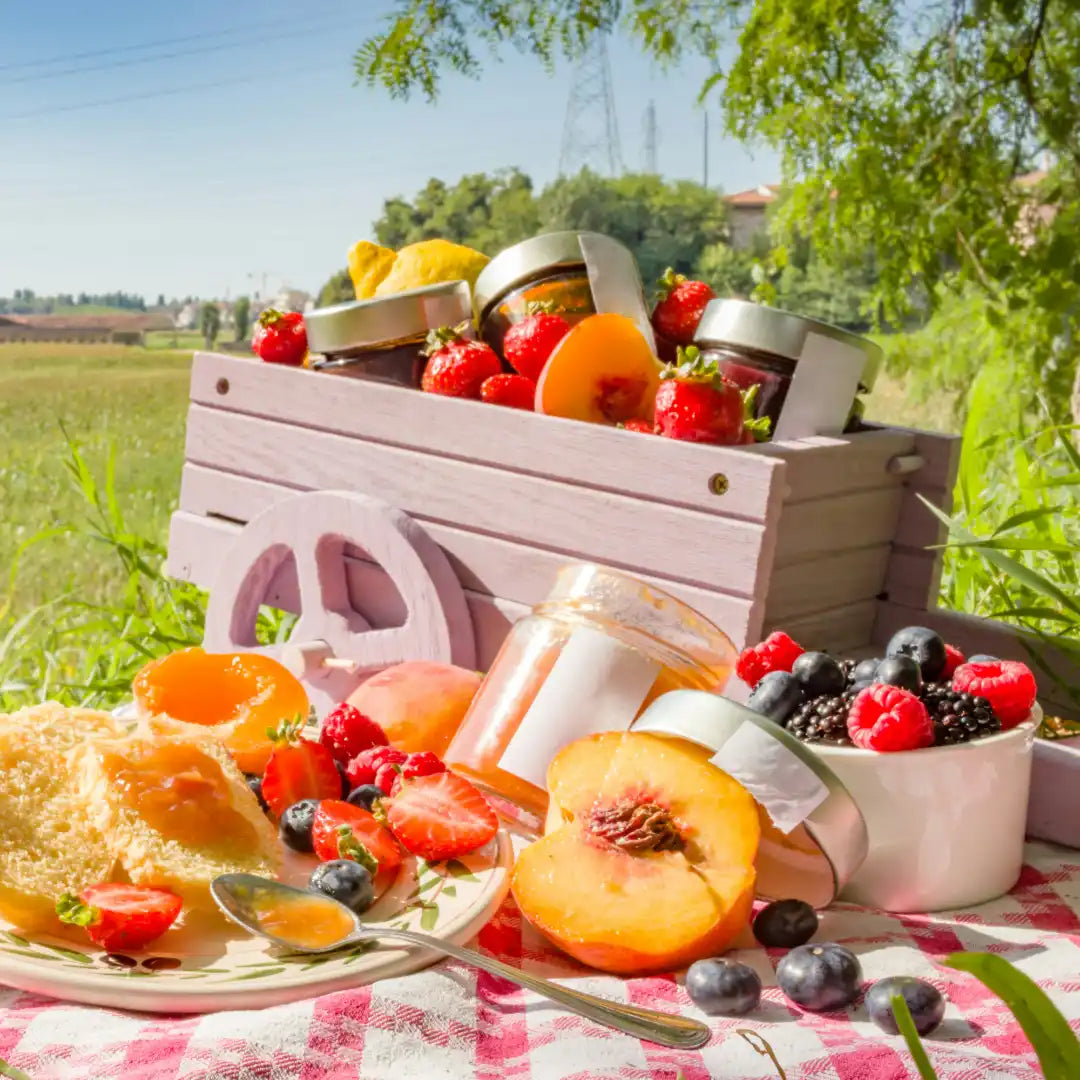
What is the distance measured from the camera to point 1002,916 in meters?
1.07

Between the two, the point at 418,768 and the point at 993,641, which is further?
the point at 993,641

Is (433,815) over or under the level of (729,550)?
under

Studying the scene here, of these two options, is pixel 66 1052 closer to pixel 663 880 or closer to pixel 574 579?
pixel 663 880

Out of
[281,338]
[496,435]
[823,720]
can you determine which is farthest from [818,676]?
[281,338]

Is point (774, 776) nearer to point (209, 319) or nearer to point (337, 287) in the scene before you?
point (209, 319)

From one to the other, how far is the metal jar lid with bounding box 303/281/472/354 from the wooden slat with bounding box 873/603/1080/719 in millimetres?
567

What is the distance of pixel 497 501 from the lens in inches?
57.2

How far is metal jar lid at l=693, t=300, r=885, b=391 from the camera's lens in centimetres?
138

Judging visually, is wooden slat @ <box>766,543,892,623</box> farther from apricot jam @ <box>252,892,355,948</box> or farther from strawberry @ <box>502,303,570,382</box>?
apricot jam @ <box>252,892,355,948</box>

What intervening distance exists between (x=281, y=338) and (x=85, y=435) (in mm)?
2344

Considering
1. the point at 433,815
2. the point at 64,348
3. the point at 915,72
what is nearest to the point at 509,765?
the point at 433,815

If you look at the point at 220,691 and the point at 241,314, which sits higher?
the point at 241,314

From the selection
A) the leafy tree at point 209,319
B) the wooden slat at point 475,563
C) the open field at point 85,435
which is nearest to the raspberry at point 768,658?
the wooden slat at point 475,563

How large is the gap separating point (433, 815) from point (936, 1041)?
0.38 meters
